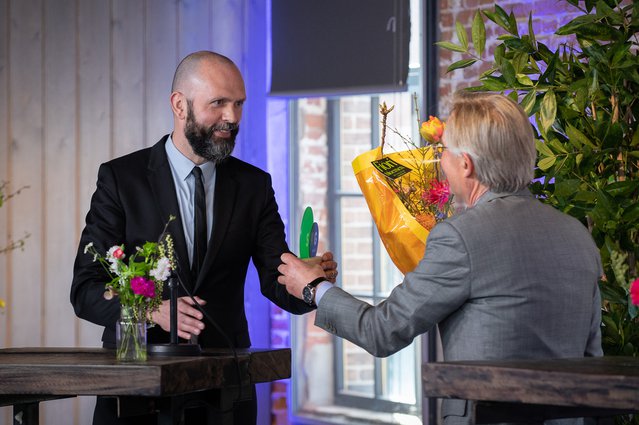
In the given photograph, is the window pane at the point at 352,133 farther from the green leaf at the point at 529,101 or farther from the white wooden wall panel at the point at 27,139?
the green leaf at the point at 529,101

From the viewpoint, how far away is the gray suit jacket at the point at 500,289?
1857 mm

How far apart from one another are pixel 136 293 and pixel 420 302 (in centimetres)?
69

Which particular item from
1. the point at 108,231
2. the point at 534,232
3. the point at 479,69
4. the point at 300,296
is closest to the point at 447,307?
the point at 534,232

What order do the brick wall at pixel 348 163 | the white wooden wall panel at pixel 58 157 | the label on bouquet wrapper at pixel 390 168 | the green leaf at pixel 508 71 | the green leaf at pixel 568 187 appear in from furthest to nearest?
the white wooden wall panel at pixel 58 157 → the brick wall at pixel 348 163 → the green leaf at pixel 508 71 → the green leaf at pixel 568 187 → the label on bouquet wrapper at pixel 390 168

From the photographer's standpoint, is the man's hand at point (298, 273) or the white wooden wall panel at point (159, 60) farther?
the white wooden wall panel at point (159, 60)

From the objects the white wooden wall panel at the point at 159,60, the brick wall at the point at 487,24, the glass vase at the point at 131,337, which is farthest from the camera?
the white wooden wall panel at the point at 159,60

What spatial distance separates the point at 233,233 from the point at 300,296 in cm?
58

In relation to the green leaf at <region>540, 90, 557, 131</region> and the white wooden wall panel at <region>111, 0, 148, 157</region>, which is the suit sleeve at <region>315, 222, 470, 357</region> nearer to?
the green leaf at <region>540, 90, 557, 131</region>

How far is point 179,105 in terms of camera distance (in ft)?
9.61

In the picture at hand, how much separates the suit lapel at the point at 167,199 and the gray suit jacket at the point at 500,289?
2.82ft

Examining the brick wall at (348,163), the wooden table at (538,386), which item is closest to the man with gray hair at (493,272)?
the wooden table at (538,386)

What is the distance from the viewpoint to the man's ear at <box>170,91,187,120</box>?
→ 2.90 meters

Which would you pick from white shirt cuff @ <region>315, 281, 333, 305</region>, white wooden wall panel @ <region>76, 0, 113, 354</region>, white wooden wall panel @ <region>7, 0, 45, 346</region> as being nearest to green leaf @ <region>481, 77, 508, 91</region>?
white shirt cuff @ <region>315, 281, 333, 305</region>

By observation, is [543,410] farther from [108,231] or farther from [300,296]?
[108,231]
